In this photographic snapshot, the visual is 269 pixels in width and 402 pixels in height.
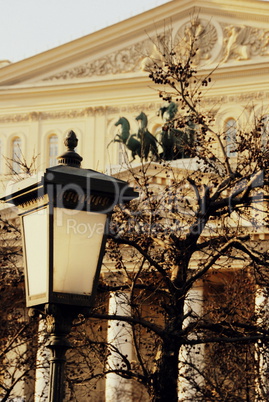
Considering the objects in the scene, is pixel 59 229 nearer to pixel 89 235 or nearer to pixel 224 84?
pixel 89 235

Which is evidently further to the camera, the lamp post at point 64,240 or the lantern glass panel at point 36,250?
the lantern glass panel at point 36,250

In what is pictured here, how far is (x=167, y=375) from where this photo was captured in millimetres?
12617

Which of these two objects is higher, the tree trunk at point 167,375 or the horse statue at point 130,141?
the horse statue at point 130,141

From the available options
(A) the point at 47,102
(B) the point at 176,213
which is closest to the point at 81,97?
(A) the point at 47,102

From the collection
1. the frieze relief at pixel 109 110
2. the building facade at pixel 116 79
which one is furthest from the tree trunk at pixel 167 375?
the frieze relief at pixel 109 110

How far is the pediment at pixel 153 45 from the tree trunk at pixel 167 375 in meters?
46.1

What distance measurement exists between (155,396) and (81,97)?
51.6 meters

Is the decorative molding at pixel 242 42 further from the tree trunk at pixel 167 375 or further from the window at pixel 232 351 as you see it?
the tree trunk at pixel 167 375

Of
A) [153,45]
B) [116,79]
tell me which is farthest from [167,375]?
[116,79]

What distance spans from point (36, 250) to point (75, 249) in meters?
0.37

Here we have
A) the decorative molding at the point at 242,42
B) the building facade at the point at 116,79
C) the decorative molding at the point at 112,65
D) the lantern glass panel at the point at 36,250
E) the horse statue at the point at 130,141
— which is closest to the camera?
the lantern glass panel at the point at 36,250

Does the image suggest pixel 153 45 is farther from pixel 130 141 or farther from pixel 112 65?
pixel 130 141

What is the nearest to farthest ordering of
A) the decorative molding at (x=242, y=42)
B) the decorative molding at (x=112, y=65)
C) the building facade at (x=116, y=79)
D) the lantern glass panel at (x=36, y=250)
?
1. the lantern glass panel at (x=36, y=250)
2. the building facade at (x=116, y=79)
3. the decorative molding at (x=242, y=42)
4. the decorative molding at (x=112, y=65)

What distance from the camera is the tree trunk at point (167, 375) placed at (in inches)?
492
